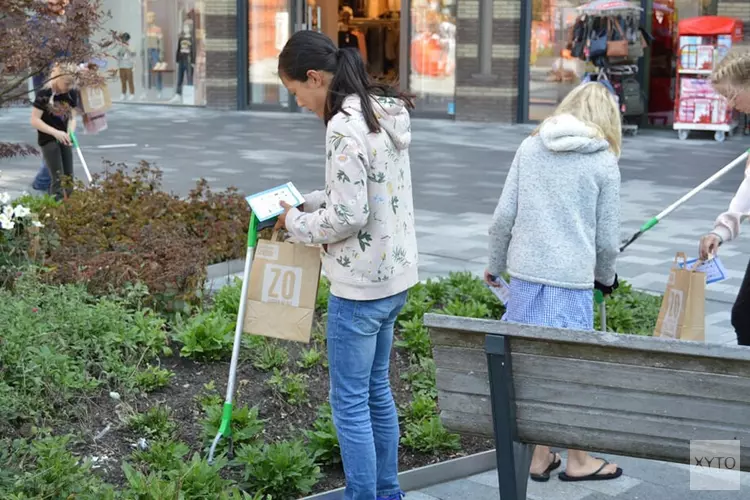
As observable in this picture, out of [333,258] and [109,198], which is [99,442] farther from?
[109,198]

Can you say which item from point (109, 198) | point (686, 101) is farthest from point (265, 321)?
point (686, 101)

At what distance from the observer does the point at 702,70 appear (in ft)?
58.0

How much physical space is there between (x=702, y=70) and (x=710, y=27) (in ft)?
2.25

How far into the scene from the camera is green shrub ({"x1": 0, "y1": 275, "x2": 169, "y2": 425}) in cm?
491

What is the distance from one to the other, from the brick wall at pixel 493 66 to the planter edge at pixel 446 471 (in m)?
16.0

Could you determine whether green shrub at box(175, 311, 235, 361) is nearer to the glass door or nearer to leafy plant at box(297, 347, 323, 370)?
leafy plant at box(297, 347, 323, 370)

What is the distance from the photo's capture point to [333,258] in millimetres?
3867

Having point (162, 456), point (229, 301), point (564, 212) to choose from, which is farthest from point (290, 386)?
point (564, 212)

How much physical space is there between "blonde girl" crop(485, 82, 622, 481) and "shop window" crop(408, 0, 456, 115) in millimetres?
17145

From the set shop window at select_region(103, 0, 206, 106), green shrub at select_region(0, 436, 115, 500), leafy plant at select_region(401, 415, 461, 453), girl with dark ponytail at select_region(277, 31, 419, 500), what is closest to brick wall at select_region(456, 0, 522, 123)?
shop window at select_region(103, 0, 206, 106)

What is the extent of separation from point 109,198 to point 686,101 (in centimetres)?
1184

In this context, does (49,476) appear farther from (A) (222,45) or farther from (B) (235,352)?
(A) (222,45)

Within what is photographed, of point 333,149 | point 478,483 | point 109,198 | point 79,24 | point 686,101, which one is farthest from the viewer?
point 686,101

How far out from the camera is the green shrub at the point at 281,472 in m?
4.32
